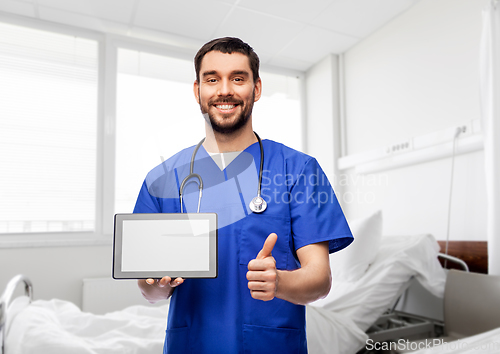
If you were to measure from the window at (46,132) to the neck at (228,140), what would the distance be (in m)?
2.22

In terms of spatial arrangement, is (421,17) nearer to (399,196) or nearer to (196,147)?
(399,196)

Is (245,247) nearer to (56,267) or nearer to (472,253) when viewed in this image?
(472,253)

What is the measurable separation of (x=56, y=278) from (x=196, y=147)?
2242 mm

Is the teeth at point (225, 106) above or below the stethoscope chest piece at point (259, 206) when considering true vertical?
above

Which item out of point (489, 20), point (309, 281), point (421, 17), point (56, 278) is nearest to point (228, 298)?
point (309, 281)

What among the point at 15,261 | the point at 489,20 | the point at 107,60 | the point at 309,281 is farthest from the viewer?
the point at 107,60

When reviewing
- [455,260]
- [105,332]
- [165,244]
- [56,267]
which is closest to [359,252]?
[455,260]

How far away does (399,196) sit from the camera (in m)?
2.63

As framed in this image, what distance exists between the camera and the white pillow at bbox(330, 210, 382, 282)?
6.63 ft

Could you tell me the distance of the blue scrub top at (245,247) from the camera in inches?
31.4

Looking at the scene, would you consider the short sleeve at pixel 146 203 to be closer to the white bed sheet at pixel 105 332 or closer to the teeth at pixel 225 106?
the teeth at pixel 225 106

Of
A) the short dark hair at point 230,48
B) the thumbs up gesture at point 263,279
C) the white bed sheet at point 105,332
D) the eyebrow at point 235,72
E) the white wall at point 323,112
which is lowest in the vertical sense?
the white bed sheet at point 105,332

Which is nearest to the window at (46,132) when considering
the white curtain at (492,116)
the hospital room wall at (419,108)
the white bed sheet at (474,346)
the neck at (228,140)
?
the hospital room wall at (419,108)

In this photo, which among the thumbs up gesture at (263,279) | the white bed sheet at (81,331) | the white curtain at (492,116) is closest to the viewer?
the thumbs up gesture at (263,279)
